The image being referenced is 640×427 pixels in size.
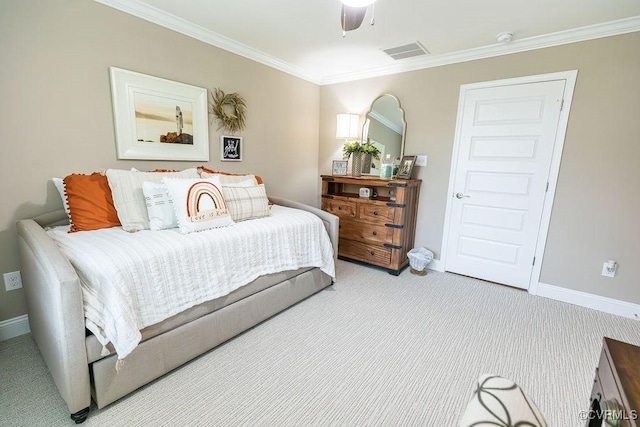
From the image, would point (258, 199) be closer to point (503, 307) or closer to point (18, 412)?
point (18, 412)

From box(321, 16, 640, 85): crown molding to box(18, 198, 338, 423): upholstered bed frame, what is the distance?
2.75 metres

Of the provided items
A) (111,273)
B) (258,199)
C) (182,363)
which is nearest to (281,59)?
(258,199)

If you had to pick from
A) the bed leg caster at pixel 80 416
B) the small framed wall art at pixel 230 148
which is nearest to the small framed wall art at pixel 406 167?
the small framed wall art at pixel 230 148

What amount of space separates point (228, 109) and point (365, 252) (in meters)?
2.12

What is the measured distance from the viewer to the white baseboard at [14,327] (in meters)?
1.89

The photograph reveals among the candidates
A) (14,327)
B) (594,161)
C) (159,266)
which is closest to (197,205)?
(159,266)

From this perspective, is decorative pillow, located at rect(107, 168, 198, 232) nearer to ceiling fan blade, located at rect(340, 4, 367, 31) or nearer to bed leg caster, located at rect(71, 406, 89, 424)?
bed leg caster, located at rect(71, 406, 89, 424)

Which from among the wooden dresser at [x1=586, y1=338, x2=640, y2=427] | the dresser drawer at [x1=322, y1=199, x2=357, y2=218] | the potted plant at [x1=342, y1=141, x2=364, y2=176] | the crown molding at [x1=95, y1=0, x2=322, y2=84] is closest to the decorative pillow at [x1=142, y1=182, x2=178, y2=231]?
the crown molding at [x1=95, y1=0, x2=322, y2=84]

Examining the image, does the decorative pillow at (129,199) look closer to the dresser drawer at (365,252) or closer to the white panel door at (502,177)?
the dresser drawer at (365,252)

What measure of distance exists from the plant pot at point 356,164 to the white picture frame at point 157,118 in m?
1.73

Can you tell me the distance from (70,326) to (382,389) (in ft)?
4.95

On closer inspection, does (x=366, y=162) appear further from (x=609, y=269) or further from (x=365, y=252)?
(x=609, y=269)

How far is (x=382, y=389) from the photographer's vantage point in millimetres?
1583

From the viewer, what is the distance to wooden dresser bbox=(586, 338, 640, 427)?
25.0 inches
